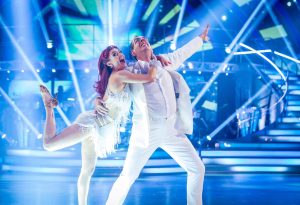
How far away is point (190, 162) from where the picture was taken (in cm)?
321

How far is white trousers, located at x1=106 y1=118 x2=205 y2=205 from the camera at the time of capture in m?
3.17

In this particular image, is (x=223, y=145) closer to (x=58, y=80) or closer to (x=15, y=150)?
(x=15, y=150)

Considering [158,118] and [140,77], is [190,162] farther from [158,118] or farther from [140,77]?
[140,77]

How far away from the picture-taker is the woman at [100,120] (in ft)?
10.6

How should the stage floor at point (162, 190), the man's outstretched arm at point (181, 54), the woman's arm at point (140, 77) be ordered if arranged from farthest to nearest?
the stage floor at point (162, 190) < the man's outstretched arm at point (181, 54) < the woman's arm at point (140, 77)

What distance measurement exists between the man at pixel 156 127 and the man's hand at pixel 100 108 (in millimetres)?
245

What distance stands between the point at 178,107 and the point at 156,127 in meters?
0.26

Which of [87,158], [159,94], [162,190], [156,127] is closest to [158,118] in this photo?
[156,127]

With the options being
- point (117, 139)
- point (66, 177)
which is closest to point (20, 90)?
point (66, 177)

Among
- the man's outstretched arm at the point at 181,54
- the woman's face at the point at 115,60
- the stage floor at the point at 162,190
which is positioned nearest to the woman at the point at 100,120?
the woman's face at the point at 115,60

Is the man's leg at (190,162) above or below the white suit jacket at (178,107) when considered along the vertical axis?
below

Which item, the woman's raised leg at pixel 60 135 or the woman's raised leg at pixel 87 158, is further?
the woman's raised leg at pixel 87 158

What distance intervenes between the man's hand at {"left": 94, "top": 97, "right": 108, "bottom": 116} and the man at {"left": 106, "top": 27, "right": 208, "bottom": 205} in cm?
24

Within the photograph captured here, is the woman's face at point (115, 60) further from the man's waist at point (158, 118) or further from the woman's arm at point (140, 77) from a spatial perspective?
the man's waist at point (158, 118)
